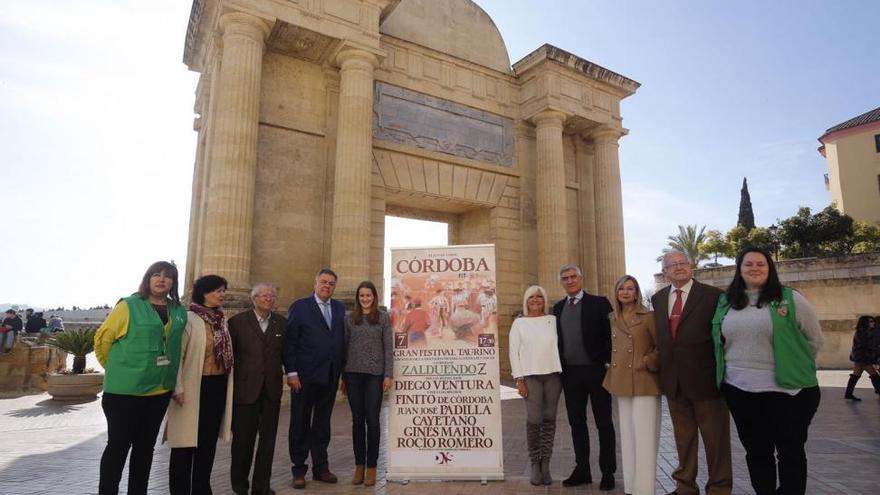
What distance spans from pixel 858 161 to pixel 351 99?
43485mm

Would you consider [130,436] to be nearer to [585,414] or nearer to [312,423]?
[312,423]

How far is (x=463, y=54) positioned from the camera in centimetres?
1484

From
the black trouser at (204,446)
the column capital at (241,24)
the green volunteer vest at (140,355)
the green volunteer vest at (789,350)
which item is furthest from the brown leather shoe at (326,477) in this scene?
the column capital at (241,24)

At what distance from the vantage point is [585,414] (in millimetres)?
4898

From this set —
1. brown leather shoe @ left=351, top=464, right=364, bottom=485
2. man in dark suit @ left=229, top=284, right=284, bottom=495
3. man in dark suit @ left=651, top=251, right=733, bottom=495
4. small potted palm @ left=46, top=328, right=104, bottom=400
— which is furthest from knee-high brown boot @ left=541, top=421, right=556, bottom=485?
small potted palm @ left=46, top=328, right=104, bottom=400

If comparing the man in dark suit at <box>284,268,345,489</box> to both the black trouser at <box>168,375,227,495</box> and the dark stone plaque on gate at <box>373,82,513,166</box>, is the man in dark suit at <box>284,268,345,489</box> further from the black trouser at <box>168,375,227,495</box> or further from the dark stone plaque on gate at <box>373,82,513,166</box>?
A: the dark stone plaque on gate at <box>373,82,513,166</box>

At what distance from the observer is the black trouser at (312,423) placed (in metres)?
5.01

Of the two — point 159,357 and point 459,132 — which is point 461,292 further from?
point 459,132

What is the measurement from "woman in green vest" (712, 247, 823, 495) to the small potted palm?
11.4 meters

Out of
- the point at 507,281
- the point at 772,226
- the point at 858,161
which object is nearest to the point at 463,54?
the point at 507,281

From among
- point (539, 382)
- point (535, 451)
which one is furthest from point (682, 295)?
point (535, 451)

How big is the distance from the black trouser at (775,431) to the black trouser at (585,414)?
1112 mm

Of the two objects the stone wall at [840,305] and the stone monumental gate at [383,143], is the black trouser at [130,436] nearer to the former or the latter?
the stone monumental gate at [383,143]

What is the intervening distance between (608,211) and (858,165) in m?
35.6
